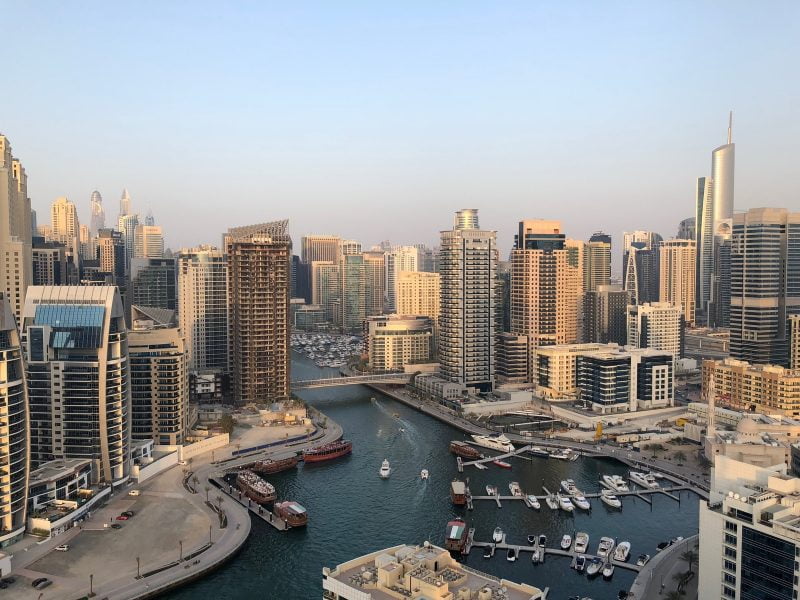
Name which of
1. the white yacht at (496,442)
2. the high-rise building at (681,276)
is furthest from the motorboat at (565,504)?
the high-rise building at (681,276)

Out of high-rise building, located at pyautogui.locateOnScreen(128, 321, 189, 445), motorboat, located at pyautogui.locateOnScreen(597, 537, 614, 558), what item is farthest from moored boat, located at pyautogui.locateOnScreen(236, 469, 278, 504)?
motorboat, located at pyautogui.locateOnScreen(597, 537, 614, 558)

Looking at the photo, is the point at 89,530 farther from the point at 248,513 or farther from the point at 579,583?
the point at 579,583

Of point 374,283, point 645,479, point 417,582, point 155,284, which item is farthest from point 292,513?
point 374,283

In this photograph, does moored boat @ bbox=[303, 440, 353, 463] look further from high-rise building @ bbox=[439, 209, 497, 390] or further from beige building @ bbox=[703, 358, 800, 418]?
beige building @ bbox=[703, 358, 800, 418]

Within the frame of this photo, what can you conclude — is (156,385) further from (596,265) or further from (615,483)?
(596,265)

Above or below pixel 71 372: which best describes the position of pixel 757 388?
below

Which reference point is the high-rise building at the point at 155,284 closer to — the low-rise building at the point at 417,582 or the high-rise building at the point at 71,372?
the high-rise building at the point at 71,372
